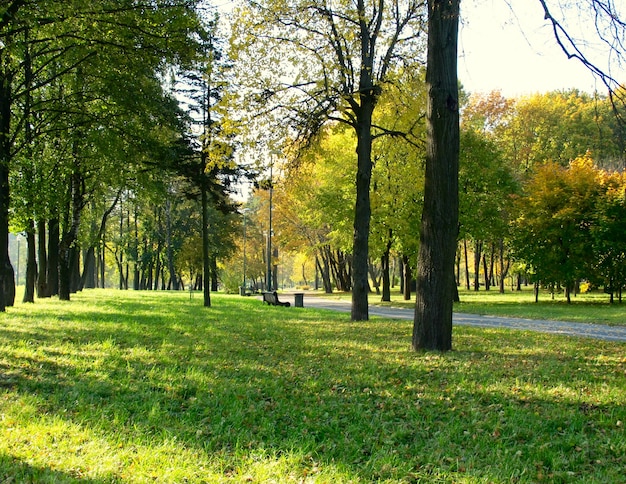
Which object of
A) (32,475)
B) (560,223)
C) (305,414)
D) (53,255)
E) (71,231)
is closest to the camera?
(32,475)

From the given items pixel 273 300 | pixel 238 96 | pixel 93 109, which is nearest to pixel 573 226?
pixel 273 300

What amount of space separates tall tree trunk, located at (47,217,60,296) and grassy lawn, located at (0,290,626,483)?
15298 millimetres

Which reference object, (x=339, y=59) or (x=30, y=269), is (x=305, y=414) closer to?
(x=339, y=59)

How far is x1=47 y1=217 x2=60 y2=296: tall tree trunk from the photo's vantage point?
72.7ft

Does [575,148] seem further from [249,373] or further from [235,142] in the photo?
[249,373]

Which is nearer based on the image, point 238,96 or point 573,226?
point 238,96

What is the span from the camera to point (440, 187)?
7961 millimetres

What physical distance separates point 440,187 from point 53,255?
68.4 ft

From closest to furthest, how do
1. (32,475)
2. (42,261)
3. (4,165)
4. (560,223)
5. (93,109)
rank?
(32,475) < (4,165) < (93,109) < (42,261) < (560,223)

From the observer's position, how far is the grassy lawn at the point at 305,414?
352 cm

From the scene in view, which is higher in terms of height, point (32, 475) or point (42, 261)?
point (42, 261)

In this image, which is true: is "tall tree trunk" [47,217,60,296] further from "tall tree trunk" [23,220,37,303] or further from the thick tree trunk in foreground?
the thick tree trunk in foreground

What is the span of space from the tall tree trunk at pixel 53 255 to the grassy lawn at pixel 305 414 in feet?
50.2

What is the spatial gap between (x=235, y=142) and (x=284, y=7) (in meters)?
3.82
